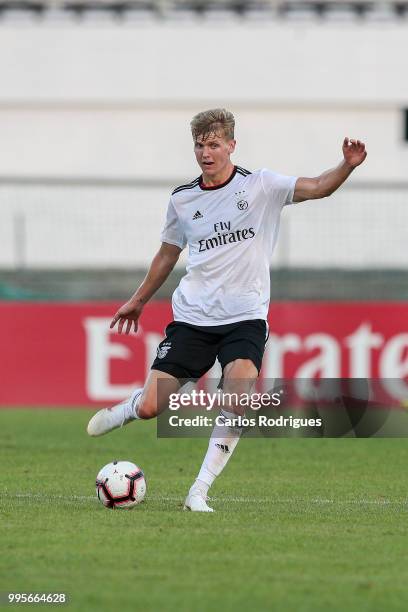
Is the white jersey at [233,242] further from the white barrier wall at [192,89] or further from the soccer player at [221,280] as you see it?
the white barrier wall at [192,89]

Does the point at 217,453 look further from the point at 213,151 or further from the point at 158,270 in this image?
the point at 213,151

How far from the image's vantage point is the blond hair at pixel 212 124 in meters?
7.81

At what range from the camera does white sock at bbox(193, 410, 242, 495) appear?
7.91 metres

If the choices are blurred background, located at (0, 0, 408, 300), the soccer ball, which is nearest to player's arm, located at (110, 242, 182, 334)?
the soccer ball

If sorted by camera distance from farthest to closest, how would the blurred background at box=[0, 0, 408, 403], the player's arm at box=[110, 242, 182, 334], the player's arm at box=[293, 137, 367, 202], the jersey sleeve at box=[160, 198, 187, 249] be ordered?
the blurred background at box=[0, 0, 408, 403] < the player's arm at box=[110, 242, 182, 334] < the jersey sleeve at box=[160, 198, 187, 249] < the player's arm at box=[293, 137, 367, 202]

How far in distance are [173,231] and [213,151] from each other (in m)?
0.74

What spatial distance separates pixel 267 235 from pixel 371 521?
1.80 m

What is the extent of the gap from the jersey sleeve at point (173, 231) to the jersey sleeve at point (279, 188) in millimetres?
604

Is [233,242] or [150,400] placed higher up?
[233,242]

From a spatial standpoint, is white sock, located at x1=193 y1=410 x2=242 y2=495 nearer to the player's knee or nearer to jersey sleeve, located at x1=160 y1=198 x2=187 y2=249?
the player's knee

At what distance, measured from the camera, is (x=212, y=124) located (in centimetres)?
780

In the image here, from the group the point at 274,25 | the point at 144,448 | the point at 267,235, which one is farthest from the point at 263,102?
the point at 267,235

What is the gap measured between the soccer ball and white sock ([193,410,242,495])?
1.19ft

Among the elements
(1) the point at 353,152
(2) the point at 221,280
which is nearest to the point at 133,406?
(2) the point at 221,280
